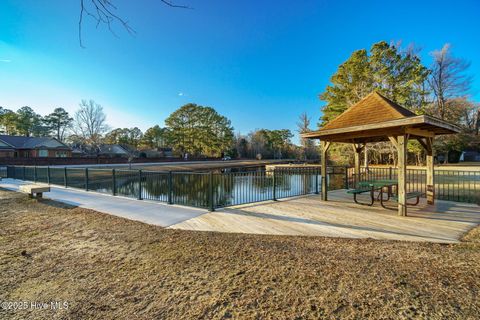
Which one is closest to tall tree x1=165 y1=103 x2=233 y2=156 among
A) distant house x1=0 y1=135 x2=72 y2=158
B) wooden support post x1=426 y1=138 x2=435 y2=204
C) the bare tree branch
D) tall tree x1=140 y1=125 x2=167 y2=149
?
tall tree x1=140 y1=125 x2=167 y2=149

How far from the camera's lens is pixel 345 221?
4.50m

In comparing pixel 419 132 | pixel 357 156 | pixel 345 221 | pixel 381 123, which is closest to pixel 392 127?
pixel 381 123

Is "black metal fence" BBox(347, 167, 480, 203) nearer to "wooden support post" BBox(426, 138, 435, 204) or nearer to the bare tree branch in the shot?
"wooden support post" BBox(426, 138, 435, 204)

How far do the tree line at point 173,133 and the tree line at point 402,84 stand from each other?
29624 millimetres

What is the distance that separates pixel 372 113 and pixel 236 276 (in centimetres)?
536

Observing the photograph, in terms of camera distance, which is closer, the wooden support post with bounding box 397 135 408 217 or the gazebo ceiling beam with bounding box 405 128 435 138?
the wooden support post with bounding box 397 135 408 217

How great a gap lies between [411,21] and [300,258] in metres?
12.2

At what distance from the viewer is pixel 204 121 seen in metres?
46.7

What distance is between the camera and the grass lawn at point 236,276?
187 cm

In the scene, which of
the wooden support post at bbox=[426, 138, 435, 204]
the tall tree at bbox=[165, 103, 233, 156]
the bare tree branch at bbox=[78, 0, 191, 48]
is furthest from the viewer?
the tall tree at bbox=[165, 103, 233, 156]

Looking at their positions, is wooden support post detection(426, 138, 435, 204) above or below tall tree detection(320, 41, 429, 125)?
below

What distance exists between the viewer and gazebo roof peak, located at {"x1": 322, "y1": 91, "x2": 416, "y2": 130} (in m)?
5.05

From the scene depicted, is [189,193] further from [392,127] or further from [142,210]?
[392,127]

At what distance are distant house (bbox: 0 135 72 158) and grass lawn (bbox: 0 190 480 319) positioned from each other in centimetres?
4315
